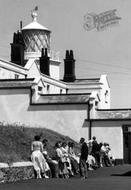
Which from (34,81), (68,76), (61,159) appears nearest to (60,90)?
(68,76)

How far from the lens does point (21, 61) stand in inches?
2842

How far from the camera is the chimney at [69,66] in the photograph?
3007 inches

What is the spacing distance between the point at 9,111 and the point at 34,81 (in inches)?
128

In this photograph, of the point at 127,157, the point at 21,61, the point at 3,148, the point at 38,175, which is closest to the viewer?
the point at 38,175

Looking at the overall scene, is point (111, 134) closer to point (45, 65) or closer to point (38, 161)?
point (45, 65)

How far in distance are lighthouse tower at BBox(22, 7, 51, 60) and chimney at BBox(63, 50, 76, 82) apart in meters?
4.12

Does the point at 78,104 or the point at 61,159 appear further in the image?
the point at 78,104

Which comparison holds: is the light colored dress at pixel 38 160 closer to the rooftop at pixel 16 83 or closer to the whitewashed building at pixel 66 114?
the whitewashed building at pixel 66 114

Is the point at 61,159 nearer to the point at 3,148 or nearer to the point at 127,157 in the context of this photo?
the point at 3,148

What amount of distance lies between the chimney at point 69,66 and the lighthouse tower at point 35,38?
412cm

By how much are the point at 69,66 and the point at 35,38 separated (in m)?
6.92

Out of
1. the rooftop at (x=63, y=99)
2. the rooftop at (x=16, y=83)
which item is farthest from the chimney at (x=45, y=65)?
the rooftop at (x=63, y=99)

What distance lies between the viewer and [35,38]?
80875mm

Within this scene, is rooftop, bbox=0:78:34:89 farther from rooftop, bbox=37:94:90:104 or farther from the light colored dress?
the light colored dress
